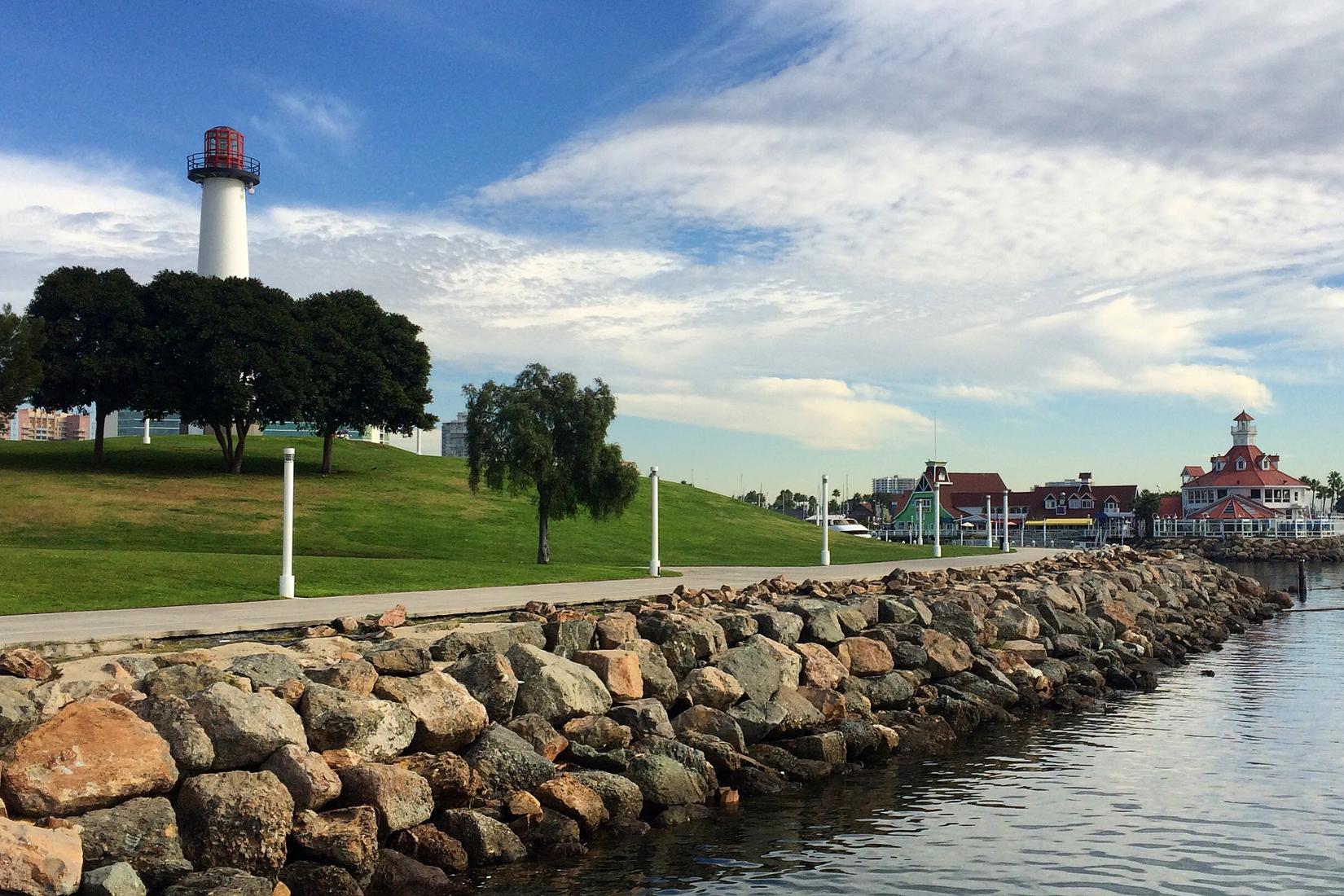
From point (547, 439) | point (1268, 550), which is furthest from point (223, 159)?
point (1268, 550)

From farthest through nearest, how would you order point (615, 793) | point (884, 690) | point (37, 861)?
point (884, 690)
point (615, 793)
point (37, 861)

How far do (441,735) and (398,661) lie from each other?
1.60 meters

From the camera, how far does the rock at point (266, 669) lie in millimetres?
13094

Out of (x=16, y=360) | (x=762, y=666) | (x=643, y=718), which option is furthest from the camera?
(x=16, y=360)

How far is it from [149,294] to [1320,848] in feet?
211

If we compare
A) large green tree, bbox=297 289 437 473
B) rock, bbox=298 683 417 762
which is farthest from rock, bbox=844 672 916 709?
large green tree, bbox=297 289 437 473

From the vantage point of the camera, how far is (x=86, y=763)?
10383 mm

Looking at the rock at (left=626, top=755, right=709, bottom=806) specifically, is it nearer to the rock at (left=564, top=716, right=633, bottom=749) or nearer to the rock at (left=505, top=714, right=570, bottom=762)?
the rock at (left=564, top=716, right=633, bottom=749)

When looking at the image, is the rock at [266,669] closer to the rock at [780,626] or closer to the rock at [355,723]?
the rock at [355,723]

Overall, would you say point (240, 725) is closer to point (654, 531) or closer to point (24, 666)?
point (24, 666)

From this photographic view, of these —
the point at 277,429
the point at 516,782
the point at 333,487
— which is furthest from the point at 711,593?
the point at 277,429

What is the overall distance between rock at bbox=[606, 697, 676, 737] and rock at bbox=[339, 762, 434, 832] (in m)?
3.69

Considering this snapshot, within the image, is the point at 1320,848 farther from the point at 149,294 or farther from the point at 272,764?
the point at 149,294

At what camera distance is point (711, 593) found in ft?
85.1
